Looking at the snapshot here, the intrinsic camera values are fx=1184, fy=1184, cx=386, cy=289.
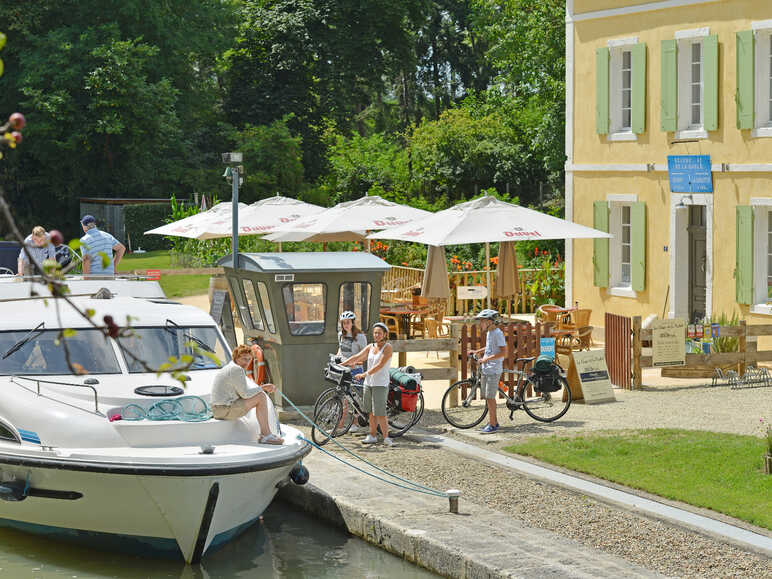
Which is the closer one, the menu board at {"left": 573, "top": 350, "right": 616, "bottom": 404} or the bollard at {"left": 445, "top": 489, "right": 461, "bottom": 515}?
the bollard at {"left": 445, "top": 489, "right": 461, "bottom": 515}

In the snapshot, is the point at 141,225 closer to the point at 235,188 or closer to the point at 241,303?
the point at 241,303

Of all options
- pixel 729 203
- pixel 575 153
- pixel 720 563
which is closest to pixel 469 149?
pixel 575 153

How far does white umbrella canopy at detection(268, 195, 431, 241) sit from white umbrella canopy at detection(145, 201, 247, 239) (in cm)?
139

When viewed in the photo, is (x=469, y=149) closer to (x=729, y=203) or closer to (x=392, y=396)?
(x=729, y=203)

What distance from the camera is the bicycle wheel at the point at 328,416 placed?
14.0 m

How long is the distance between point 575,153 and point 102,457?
1617 centimetres

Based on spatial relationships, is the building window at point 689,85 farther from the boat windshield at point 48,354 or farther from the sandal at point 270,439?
the boat windshield at point 48,354

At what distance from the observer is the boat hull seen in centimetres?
991

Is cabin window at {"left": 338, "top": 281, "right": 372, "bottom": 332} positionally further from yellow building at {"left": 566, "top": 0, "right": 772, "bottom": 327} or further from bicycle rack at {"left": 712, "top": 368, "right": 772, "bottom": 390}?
yellow building at {"left": 566, "top": 0, "right": 772, "bottom": 327}

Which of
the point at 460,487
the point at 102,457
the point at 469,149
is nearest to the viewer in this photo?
the point at 102,457

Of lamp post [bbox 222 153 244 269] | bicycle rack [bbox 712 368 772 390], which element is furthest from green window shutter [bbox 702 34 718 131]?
lamp post [bbox 222 153 244 269]

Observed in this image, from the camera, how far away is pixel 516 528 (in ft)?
32.6

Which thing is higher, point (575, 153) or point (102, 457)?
point (575, 153)

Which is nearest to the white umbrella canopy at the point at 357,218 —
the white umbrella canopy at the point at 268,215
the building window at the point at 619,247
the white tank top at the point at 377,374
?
the white umbrella canopy at the point at 268,215
